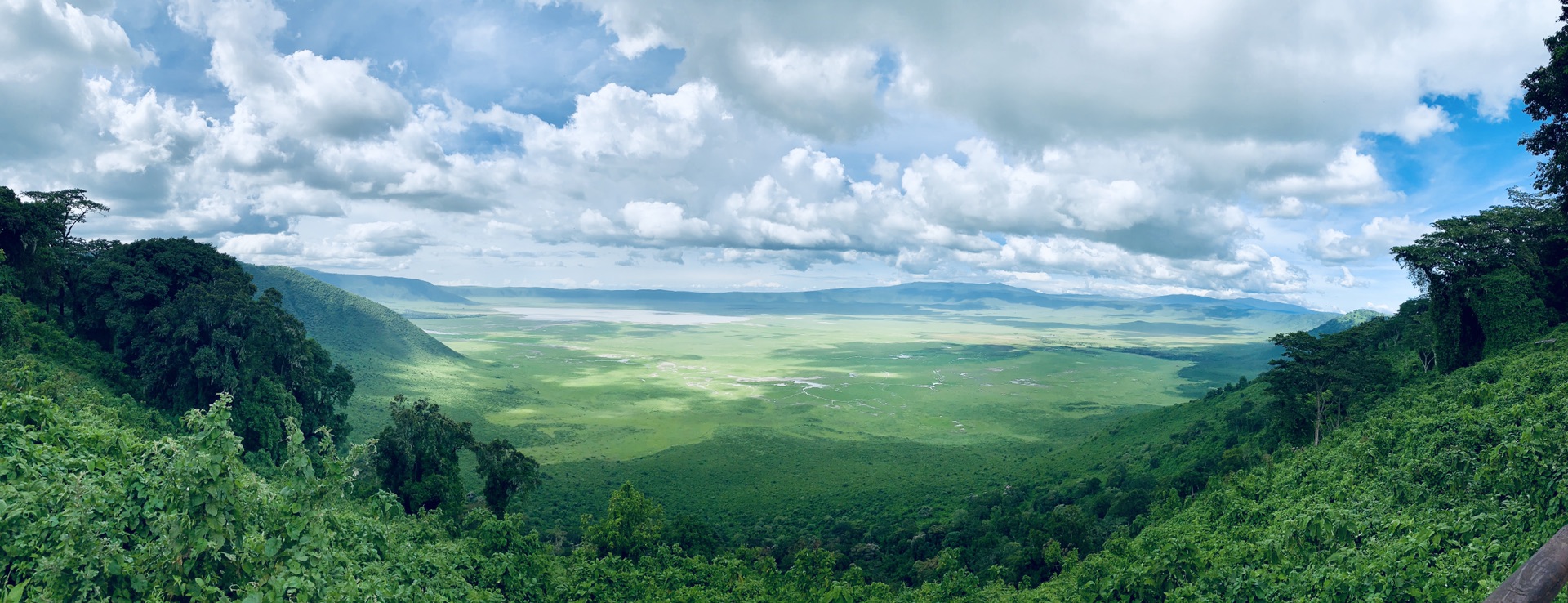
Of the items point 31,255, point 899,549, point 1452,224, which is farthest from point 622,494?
point 1452,224

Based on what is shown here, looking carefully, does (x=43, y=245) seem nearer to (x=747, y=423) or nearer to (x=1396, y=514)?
(x=1396, y=514)

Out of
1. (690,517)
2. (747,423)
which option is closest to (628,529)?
(690,517)

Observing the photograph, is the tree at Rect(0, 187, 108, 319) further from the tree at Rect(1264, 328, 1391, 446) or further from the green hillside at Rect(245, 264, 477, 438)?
the tree at Rect(1264, 328, 1391, 446)

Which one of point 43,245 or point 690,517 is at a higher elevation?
point 43,245

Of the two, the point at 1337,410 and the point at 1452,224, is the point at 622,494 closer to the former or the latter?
the point at 1337,410

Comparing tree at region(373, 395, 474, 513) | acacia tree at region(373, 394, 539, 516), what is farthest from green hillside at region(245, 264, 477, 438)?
tree at region(373, 395, 474, 513)

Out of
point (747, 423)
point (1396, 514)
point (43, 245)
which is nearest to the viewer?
point (1396, 514)

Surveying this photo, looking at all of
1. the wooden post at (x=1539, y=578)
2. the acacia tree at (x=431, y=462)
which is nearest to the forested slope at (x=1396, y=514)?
the wooden post at (x=1539, y=578)

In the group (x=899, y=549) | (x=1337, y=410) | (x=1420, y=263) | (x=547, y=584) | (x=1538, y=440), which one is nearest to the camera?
(x=1538, y=440)
